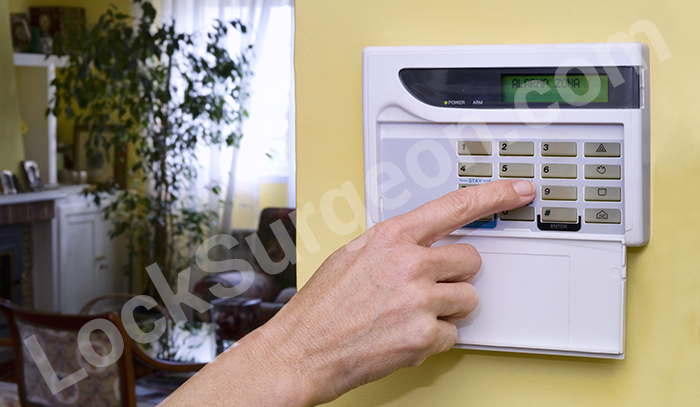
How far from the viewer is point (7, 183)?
3.54 meters

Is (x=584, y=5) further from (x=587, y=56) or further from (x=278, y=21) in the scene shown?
(x=278, y=21)

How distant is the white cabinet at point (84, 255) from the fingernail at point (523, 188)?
3.84 m

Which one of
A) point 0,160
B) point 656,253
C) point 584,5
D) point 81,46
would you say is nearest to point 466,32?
point 584,5

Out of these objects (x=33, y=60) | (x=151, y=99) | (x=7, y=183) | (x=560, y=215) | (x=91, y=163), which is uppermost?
(x=33, y=60)

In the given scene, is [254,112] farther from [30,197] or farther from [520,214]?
[520,214]

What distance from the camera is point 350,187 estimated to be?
20.0 inches

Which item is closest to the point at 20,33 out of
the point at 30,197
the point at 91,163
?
the point at 91,163

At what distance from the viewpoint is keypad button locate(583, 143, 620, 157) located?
411mm

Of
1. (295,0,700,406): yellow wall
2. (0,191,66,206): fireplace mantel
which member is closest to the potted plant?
(0,191,66,206): fireplace mantel

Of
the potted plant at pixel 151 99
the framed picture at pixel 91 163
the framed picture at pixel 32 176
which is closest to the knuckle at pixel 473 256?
the potted plant at pixel 151 99

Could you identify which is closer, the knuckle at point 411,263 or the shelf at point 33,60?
the knuckle at point 411,263

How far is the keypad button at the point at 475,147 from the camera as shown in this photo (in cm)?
43

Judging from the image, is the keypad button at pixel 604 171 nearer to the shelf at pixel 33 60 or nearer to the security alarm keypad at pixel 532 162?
the security alarm keypad at pixel 532 162

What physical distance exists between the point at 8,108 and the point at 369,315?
13.3 feet
